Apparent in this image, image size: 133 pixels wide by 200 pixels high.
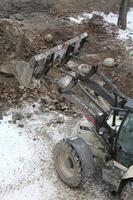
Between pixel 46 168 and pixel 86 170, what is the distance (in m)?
1.24

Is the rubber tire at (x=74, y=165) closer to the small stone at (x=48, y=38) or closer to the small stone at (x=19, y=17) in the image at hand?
the small stone at (x=48, y=38)

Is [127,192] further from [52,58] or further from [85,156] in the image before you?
[52,58]

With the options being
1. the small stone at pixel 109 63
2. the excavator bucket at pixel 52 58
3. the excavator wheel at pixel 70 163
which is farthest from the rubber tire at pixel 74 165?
the small stone at pixel 109 63

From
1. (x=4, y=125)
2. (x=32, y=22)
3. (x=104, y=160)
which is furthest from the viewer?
(x=32, y=22)

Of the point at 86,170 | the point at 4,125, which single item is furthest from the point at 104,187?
the point at 4,125

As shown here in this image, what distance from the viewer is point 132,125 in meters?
8.05

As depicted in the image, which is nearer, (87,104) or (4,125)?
(87,104)

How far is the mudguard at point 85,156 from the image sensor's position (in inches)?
340

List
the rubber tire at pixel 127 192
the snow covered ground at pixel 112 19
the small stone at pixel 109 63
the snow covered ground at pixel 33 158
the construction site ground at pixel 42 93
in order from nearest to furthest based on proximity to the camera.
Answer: the rubber tire at pixel 127 192, the snow covered ground at pixel 33 158, the construction site ground at pixel 42 93, the small stone at pixel 109 63, the snow covered ground at pixel 112 19

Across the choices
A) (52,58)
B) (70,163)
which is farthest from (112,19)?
(70,163)

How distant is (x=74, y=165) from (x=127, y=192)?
1.25m

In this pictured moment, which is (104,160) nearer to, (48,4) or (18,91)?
(18,91)

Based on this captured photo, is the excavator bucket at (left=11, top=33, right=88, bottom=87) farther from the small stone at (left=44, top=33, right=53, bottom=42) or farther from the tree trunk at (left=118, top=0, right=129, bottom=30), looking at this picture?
the tree trunk at (left=118, top=0, right=129, bottom=30)

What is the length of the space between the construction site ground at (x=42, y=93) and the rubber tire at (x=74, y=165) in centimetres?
17
